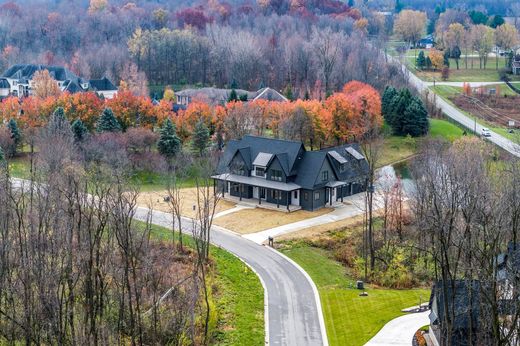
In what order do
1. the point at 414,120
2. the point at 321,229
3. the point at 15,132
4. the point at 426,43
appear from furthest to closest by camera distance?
the point at 426,43, the point at 414,120, the point at 15,132, the point at 321,229

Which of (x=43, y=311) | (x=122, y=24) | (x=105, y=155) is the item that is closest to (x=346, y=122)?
(x=105, y=155)

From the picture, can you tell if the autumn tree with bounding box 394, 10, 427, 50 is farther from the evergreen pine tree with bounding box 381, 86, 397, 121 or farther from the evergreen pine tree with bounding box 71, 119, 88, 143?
the evergreen pine tree with bounding box 71, 119, 88, 143

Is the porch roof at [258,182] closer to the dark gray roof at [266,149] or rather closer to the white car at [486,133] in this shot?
the dark gray roof at [266,149]

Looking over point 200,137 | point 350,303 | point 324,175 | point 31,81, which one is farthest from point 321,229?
point 31,81

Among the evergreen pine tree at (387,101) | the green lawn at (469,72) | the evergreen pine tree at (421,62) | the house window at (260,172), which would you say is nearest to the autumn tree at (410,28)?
the green lawn at (469,72)

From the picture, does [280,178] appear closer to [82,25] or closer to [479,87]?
[479,87]

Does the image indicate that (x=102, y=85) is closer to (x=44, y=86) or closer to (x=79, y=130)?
(x=44, y=86)
